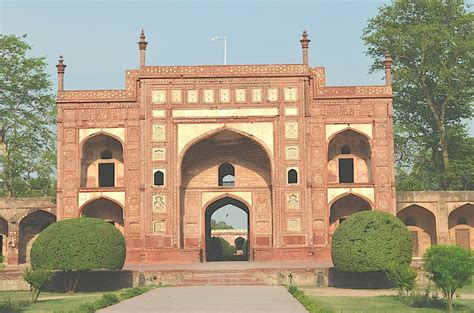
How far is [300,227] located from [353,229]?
292 inches

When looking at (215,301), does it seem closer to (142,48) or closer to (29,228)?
(142,48)

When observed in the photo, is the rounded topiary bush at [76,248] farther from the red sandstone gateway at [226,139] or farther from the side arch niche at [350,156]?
the side arch niche at [350,156]

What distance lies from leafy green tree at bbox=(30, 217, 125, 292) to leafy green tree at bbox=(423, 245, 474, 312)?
30.9ft

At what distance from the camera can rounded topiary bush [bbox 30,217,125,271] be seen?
21.8 metres

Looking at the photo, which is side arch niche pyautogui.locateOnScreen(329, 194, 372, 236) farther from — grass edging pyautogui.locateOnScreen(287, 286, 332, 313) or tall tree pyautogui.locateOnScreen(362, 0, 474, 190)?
grass edging pyautogui.locateOnScreen(287, 286, 332, 313)

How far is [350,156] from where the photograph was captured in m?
31.8

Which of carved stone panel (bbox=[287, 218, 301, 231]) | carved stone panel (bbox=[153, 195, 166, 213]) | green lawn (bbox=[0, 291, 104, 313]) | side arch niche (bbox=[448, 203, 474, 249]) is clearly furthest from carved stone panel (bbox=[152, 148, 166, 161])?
side arch niche (bbox=[448, 203, 474, 249])

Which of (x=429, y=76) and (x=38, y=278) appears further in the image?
(x=429, y=76)

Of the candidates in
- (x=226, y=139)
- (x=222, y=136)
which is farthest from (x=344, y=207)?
(x=222, y=136)

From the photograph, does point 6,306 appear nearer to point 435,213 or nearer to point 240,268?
point 240,268

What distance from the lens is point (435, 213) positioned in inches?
1289

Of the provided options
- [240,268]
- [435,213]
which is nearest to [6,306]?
[240,268]

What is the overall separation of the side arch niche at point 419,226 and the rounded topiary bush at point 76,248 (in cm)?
1523

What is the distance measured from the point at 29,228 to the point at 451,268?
22120mm
